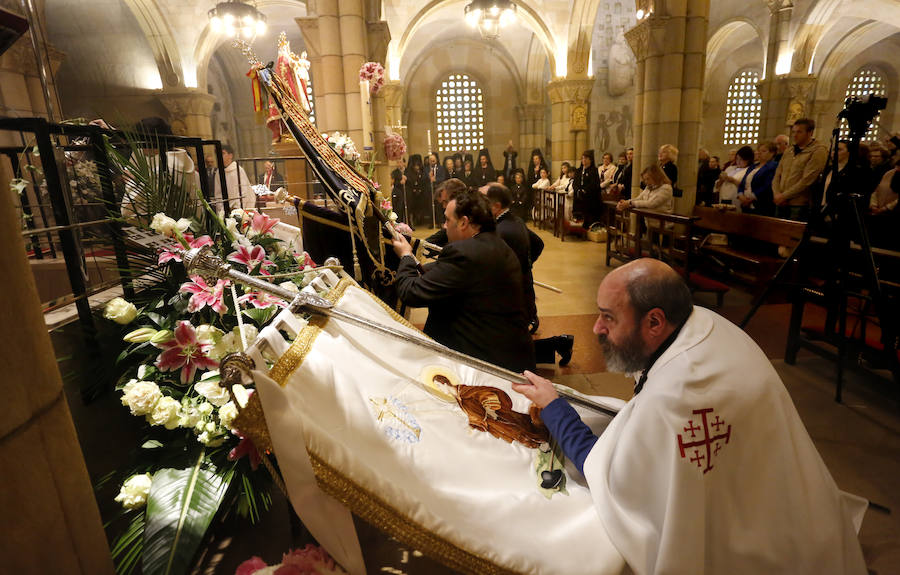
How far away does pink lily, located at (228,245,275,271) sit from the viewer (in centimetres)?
195

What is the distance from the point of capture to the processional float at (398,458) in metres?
1.23

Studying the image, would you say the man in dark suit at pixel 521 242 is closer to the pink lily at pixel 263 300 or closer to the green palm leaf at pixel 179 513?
the pink lily at pixel 263 300

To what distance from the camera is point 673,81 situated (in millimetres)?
7219

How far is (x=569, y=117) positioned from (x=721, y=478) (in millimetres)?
13288

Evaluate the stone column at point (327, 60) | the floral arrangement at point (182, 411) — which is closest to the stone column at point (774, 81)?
the stone column at point (327, 60)

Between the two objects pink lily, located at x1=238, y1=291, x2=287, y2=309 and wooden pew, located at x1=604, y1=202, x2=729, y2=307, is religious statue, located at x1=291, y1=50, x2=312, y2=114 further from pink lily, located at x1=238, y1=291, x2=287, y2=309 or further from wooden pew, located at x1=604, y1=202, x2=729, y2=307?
wooden pew, located at x1=604, y1=202, x2=729, y2=307

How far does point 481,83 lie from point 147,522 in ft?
60.1

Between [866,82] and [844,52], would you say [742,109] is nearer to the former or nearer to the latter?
[844,52]

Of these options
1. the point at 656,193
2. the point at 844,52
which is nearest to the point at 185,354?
the point at 656,193

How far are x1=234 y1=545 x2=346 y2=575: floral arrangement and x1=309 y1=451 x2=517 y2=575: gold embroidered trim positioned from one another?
0.23 m

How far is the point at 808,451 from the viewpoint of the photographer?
4.41 feet

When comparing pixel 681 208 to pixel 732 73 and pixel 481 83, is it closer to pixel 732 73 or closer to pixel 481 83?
pixel 481 83

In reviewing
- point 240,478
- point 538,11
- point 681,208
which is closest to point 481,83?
point 538,11

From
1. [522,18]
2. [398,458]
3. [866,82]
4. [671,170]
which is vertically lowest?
[398,458]
